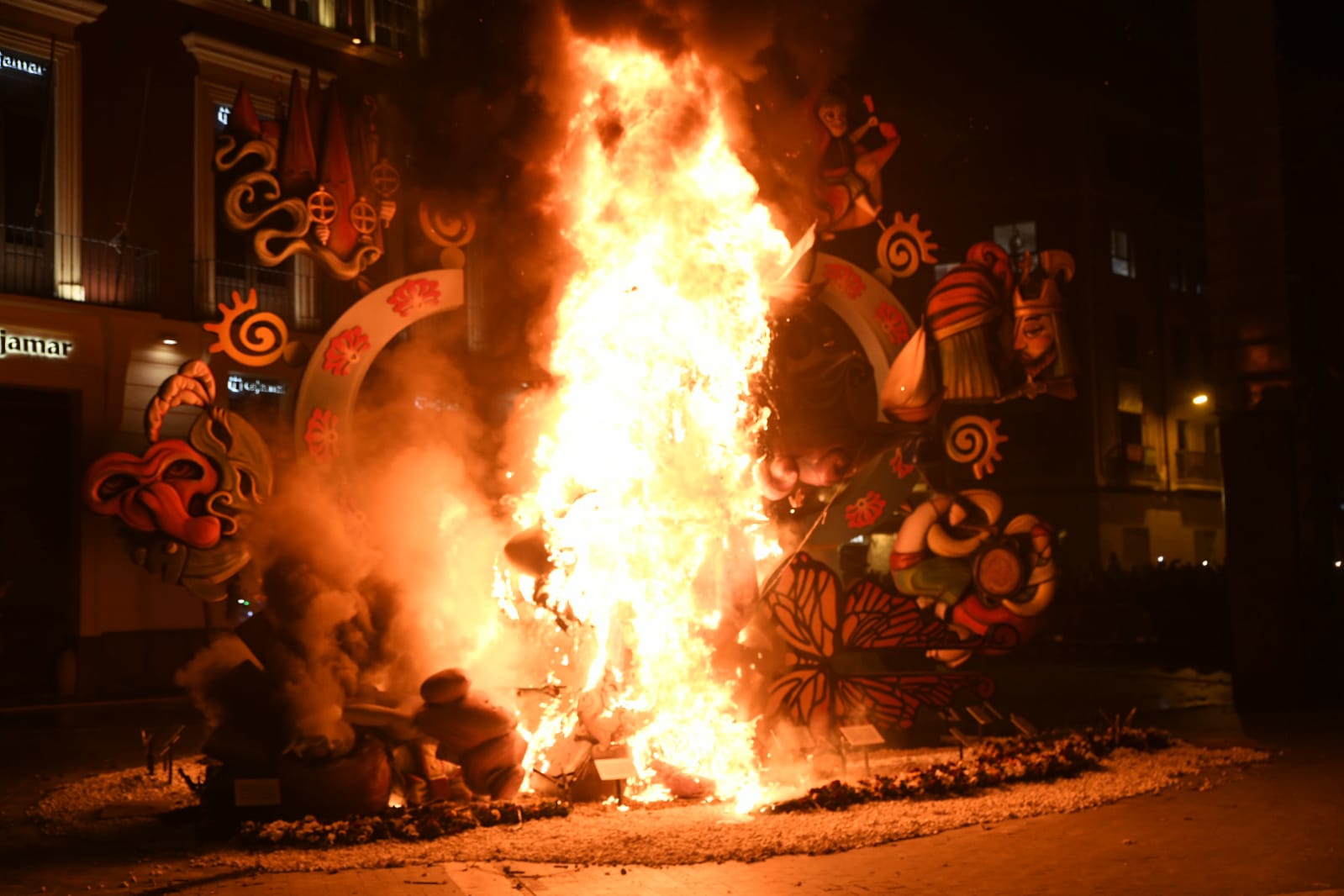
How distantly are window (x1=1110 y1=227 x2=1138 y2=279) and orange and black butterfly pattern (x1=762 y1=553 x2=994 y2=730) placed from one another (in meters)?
29.1

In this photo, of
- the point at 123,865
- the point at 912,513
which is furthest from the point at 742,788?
the point at 123,865

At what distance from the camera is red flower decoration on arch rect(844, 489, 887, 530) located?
37.4ft

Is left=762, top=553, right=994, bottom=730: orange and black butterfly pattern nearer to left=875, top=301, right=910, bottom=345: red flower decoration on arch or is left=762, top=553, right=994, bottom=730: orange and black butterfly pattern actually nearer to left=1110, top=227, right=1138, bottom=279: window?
left=875, top=301, right=910, bottom=345: red flower decoration on arch

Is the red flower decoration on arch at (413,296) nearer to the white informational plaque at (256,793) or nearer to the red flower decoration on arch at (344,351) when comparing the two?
the red flower decoration on arch at (344,351)

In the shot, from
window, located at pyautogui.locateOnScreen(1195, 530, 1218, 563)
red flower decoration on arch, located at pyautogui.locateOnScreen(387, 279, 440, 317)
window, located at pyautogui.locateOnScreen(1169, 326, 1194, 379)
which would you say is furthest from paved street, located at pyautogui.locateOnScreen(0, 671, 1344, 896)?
window, located at pyautogui.locateOnScreen(1195, 530, 1218, 563)

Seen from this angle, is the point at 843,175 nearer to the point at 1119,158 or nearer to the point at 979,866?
the point at 979,866

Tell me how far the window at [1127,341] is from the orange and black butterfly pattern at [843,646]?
29.1 meters

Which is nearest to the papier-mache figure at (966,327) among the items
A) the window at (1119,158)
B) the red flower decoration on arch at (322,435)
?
the red flower decoration on arch at (322,435)

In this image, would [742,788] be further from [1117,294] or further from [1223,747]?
[1117,294]

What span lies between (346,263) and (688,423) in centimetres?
311

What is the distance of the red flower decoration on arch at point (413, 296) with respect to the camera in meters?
9.80

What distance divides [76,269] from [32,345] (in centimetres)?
143

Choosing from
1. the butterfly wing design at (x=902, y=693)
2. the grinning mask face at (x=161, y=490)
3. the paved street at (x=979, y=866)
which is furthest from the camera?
the butterfly wing design at (x=902, y=693)

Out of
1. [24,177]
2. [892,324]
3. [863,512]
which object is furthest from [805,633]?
[24,177]
